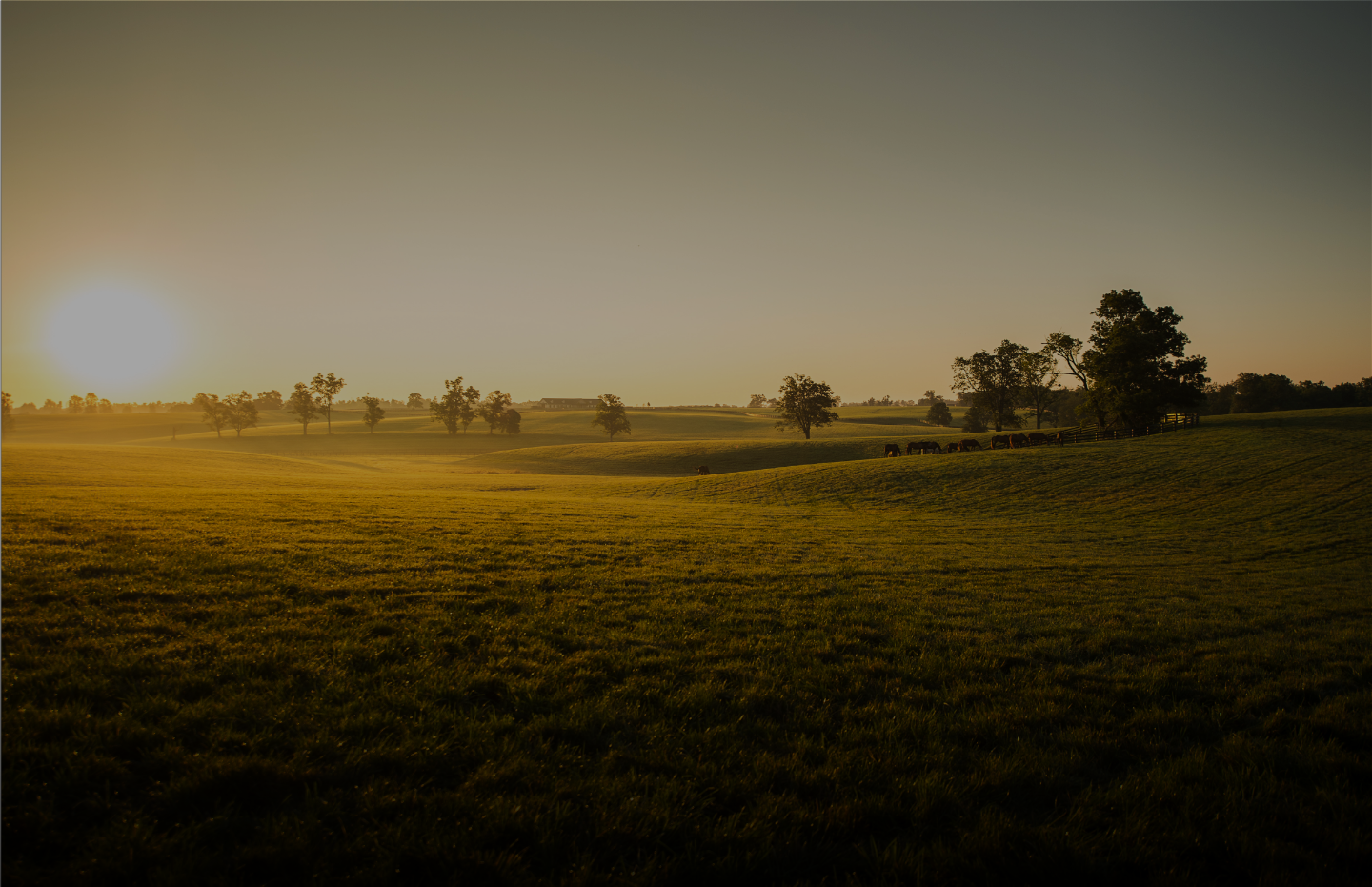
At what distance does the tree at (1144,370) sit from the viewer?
59.3 meters

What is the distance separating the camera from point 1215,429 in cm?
5225

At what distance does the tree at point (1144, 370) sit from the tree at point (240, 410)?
15716 cm

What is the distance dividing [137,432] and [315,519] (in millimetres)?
168084

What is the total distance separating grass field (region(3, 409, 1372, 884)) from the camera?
13.5ft

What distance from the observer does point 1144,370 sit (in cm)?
5994

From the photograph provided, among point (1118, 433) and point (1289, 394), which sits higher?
point (1289, 394)

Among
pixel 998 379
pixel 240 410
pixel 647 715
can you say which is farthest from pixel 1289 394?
pixel 240 410

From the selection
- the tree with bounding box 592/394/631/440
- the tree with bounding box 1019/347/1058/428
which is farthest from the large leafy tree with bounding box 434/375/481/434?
the tree with bounding box 1019/347/1058/428

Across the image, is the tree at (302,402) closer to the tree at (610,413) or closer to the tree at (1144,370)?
the tree at (610,413)

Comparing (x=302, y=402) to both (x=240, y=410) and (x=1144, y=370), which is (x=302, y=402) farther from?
(x=1144, y=370)

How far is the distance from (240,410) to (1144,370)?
165 meters

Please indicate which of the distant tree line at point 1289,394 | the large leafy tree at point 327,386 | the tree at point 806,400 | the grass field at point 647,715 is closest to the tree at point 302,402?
the large leafy tree at point 327,386

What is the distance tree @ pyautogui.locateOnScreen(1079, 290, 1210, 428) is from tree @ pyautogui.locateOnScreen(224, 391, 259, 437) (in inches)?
6188

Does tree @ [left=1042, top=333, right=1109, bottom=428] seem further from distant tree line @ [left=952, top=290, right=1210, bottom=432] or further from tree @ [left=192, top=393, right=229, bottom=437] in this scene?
tree @ [left=192, top=393, right=229, bottom=437]
